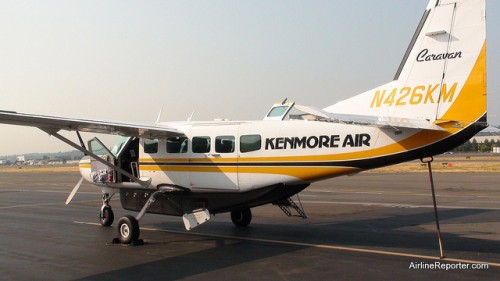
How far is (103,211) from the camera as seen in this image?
46.2ft

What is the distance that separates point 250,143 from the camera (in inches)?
416

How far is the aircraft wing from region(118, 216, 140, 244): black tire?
2.11m

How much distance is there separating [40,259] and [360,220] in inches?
353

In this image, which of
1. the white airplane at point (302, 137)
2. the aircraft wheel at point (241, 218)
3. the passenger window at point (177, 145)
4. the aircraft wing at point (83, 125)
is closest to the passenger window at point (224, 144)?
the white airplane at point (302, 137)

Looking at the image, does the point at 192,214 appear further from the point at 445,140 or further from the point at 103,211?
the point at 445,140

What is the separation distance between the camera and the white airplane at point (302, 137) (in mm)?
8422

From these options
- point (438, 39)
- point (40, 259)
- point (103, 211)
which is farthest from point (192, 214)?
point (438, 39)

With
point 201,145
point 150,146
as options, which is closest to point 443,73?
point 201,145

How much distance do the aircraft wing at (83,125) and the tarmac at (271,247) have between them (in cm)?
268

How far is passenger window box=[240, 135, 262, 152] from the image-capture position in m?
10.5

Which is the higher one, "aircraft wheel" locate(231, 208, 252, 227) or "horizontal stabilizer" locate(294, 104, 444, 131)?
"horizontal stabilizer" locate(294, 104, 444, 131)

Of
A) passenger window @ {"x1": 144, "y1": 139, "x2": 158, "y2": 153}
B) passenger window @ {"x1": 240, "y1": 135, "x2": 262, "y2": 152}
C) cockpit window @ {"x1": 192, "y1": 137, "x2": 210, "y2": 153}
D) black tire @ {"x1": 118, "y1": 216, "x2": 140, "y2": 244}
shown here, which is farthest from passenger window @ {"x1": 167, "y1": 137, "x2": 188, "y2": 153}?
black tire @ {"x1": 118, "y1": 216, "x2": 140, "y2": 244}

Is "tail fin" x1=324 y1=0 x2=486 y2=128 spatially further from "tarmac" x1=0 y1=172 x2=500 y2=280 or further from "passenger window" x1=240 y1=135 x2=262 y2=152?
"tarmac" x1=0 y1=172 x2=500 y2=280

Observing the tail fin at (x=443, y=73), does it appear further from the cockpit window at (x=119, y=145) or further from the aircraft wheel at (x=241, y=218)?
the cockpit window at (x=119, y=145)
